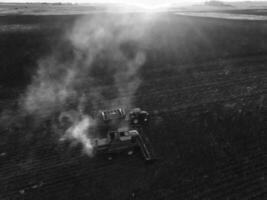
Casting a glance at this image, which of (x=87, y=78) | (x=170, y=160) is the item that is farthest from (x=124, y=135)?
(x=87, y=78)

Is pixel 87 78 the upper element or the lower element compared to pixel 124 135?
upper

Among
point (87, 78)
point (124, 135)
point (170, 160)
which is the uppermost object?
point (87, 78)

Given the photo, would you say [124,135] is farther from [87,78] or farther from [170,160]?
[87,78]

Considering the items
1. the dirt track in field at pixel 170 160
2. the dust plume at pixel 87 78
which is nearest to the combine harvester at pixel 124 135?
the dirt track in field at pixel 170 160

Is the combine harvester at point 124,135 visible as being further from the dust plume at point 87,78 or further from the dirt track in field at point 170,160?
the dust plume at point 87,78

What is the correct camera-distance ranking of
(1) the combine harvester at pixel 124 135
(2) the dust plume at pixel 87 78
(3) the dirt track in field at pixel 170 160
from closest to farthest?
(3) the dirt track in field at pixel 170 160 < (1) the combine harvester at pixel 124 135 < (2) the dust plume at pixel 87 78

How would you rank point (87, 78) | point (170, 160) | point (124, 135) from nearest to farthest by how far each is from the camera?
point (170, 160) < point (124, 135) < point (87, 78)
